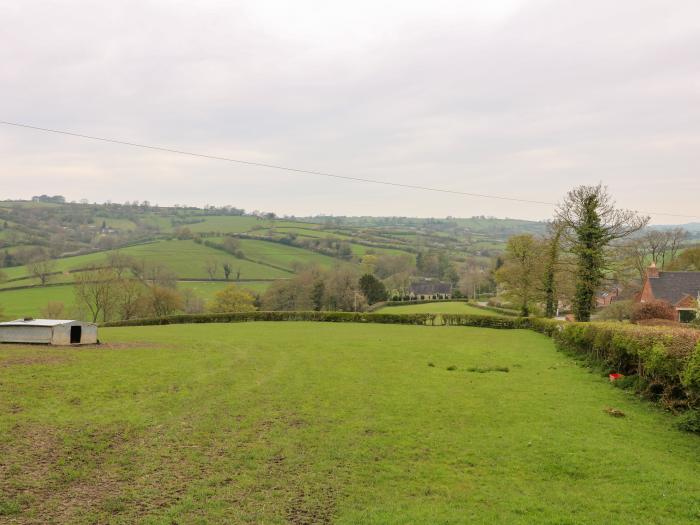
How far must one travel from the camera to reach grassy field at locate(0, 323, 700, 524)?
8367 millimetres

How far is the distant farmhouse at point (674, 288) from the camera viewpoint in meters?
52.0

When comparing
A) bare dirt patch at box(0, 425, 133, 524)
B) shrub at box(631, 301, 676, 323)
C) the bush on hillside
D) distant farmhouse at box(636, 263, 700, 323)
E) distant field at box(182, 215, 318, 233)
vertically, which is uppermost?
distant field at box(182, 215, 318, 233)

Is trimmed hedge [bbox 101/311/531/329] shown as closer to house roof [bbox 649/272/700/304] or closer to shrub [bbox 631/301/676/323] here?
shrub [bbox 631/301/676/323]

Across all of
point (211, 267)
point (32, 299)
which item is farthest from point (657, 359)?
point (211, 267)

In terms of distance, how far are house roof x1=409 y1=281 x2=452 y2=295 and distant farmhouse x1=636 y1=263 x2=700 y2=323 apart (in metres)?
66.8

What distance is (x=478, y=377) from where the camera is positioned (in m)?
19.8

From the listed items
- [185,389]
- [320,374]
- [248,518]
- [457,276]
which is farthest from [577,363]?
[457,276]

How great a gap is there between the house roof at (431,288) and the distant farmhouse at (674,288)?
6684 cm

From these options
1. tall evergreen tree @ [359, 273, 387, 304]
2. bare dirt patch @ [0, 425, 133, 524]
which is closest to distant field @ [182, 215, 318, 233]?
tall evergreen tree @ [359, 273, 387, 304]

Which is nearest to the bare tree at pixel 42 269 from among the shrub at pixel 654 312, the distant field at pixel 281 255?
the distant field at pixel 281 255

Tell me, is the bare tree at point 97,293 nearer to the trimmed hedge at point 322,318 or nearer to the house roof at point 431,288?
the trimmed hedge at point 322,318

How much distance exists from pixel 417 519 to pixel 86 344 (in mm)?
23437

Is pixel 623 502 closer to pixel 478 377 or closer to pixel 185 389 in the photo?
pixel 478 377

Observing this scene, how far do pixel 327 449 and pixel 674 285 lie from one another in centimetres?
Answer: 5652
